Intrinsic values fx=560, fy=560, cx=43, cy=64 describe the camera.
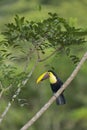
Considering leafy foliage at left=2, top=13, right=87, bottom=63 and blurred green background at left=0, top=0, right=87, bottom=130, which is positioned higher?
leafy foliage at left=2, top=13, right=87, bottom=63

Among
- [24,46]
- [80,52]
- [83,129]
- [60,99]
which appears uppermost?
[24,46]

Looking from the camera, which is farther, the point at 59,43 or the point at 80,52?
the point at 80,52

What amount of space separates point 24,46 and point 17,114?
4.69 metres

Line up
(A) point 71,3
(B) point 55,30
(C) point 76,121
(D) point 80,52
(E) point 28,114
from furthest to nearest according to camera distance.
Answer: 1. (A) point 71,3
2. (C) point 76,121
3. (E) point 28,114
4. (D) point 80,52
5. (B) point 55,30

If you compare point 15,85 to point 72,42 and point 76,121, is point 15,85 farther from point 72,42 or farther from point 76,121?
point 76,121

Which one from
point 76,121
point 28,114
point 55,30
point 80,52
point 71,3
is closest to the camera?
point 55,30

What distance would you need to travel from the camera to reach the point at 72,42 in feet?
6.85

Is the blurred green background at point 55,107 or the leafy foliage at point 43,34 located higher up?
the leafy foliage at point 43,34

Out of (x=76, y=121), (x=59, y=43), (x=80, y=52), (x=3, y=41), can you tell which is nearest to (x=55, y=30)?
(x=59, y=43)

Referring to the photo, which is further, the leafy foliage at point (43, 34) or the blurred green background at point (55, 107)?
the blurred green background at point (55, 107)

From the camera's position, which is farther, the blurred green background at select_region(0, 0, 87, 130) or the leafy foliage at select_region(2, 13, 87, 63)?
the blurred green background at select_region(0, 0, 87, 130)

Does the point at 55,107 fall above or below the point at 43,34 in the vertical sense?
below

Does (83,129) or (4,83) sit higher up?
(4,83)

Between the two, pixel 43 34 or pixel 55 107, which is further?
pixel 55 107
